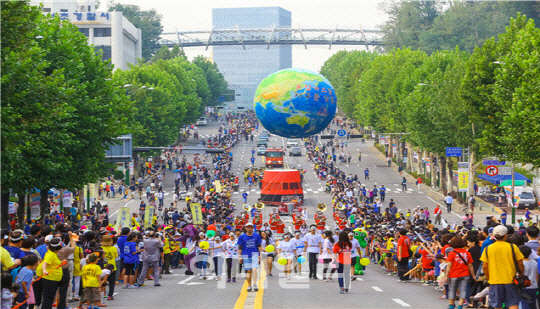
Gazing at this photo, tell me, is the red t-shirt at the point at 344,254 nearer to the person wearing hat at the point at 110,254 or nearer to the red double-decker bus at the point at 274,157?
the person wearing hat at the point at 110,254

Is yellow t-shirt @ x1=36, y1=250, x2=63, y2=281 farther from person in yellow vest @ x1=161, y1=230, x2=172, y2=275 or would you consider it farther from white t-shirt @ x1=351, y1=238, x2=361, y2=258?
person in yellow vest @ x1=161, y1=230, x2=172, y2=275

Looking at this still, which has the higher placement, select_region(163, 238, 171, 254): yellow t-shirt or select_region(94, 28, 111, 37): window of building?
select_region(94, 28, 111, 37): window of building

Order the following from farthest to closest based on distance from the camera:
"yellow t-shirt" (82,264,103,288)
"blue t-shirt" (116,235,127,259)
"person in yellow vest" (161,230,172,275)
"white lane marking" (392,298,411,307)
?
"person in yellow vest" (161,230,172,275) < "blue t-shirt" (116,235,127,259) < "white lane marking" (392,298,411,307) < "yellow t-shirt" (82,264,103,288)

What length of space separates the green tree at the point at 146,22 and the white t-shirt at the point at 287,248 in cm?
12309

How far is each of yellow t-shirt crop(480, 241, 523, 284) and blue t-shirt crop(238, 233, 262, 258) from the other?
22.5 feet

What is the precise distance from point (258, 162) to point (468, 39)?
45.6m

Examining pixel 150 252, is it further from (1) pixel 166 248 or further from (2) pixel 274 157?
(2) pixel 274 157

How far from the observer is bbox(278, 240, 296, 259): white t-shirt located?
2086cm

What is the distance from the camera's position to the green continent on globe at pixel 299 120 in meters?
36.8

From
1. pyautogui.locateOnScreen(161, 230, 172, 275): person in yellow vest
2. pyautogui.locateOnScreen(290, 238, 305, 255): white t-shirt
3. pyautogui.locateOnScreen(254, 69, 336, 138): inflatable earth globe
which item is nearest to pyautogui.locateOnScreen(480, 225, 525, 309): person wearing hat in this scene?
pyautogui.locateOnScreen(290, 238, 305, 255): white t-shirt

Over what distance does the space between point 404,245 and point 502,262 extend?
796 centimetres

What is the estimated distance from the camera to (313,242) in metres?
20.8

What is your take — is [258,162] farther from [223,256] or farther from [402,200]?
[223,256]

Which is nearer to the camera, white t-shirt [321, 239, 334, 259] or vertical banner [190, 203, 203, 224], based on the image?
white t-shirt [321, 239, 334, 259]
